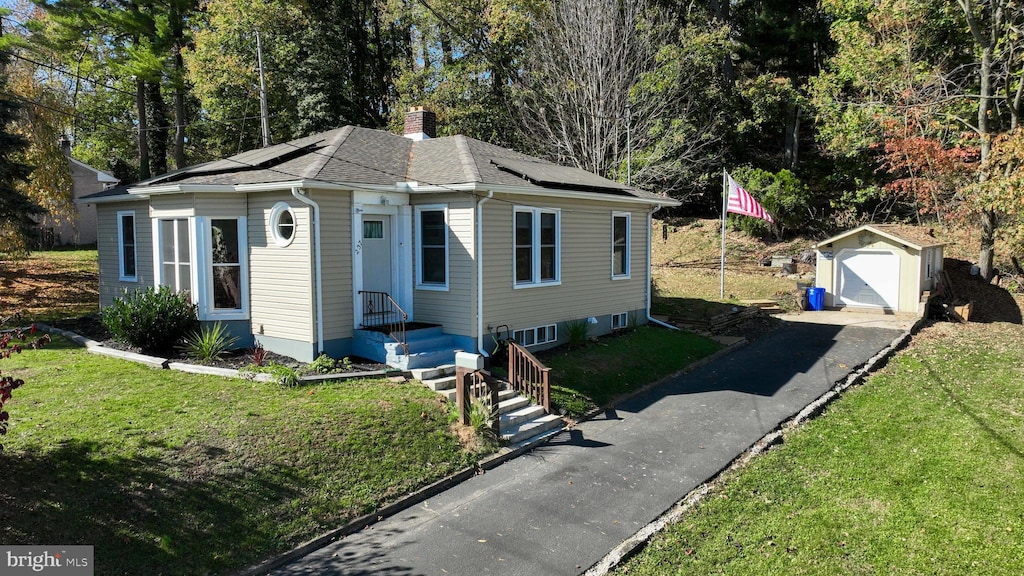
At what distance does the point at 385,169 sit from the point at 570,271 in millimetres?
4636

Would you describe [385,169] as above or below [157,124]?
below

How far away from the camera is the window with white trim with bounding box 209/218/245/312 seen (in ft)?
37.6

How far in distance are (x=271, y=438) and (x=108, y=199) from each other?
9923mm

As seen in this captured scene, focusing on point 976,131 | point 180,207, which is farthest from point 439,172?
point 976,131

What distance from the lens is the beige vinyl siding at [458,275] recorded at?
1124 centimetres

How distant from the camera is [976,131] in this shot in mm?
21266

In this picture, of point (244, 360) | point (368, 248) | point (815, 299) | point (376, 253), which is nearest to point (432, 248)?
point (376, 253)

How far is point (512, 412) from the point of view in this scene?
31.7 ft

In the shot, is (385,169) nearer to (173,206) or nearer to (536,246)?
(536,246)

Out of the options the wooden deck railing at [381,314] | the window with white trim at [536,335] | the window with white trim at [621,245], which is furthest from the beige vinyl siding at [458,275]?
the window with white trim at [621,245]

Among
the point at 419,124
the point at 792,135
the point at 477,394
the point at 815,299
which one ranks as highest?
the point at 792,135

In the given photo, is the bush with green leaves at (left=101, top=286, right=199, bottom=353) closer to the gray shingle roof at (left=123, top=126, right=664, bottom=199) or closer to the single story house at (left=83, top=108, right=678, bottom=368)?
the single story house at (left=83, top=108, right=678, bottom=368)

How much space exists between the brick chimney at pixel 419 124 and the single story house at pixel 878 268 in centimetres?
1421

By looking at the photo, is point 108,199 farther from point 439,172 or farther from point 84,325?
point 439,172
